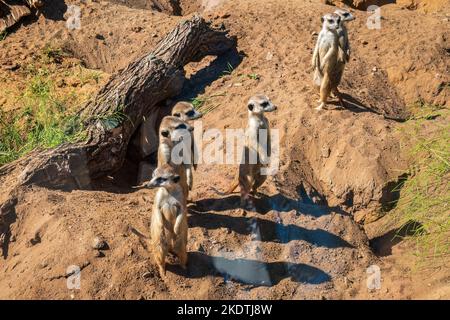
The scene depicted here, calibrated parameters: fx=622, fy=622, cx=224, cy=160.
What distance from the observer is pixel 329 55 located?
607 centimetres

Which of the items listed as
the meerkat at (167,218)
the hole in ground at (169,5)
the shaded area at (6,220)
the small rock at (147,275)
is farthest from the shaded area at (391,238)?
the hole in ground at (169,5)

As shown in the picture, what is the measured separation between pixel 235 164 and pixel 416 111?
2495 millimetres

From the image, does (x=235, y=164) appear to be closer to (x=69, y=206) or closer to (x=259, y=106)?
(x=259, y=106)

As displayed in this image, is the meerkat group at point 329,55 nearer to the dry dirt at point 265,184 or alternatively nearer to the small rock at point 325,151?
the dry dirt at point 265,184

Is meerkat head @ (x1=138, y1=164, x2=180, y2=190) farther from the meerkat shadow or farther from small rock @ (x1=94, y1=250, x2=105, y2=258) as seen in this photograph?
the meerkat shadow

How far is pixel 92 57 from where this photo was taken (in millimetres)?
7473

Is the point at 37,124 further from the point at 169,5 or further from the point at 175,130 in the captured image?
the point at 169,5

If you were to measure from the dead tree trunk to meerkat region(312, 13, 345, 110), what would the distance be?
4.85 ft

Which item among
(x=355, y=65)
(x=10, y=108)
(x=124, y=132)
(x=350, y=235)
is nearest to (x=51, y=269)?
(x=124, y=132)

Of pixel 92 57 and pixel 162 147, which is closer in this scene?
pixel 162 147

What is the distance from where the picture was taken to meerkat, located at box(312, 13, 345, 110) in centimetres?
604

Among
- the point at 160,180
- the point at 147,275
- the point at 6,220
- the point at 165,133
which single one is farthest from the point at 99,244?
the point at 165,133

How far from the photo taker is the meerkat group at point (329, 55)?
605 cm

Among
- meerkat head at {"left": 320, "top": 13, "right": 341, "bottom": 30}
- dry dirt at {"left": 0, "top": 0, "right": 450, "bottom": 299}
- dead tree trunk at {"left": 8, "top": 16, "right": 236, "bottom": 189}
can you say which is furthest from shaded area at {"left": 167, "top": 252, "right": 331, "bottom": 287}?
meerkat head at {"left": 320, "top": 13, "right": 341, "bottom": 30}
